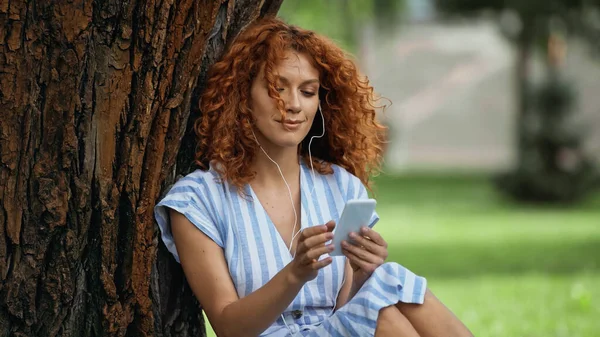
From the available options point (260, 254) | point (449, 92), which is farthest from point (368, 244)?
point (449, 92)

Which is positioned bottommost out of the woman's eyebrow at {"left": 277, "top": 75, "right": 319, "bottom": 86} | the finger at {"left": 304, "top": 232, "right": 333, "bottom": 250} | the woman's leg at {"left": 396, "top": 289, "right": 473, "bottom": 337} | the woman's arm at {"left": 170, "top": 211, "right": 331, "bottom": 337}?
the woman's leg at {"left": 396, "top": 289, "right": 473, "bottom": 337}

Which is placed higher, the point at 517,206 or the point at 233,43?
the point at 233,43

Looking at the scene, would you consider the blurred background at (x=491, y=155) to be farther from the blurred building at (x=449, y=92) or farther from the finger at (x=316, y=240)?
the finger at (x=316, y=240)

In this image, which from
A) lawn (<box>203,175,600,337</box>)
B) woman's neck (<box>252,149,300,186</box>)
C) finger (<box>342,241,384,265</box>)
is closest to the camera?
finger (<box>342,241,384,265</box>)

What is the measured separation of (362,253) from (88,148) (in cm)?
90

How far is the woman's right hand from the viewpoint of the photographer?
3162 mm

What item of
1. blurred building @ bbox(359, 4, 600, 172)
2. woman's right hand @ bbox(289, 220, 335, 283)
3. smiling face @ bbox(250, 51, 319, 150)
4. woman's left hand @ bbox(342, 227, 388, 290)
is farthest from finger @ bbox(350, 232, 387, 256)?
blurred building @ bbox(359, 4, 600, 172)

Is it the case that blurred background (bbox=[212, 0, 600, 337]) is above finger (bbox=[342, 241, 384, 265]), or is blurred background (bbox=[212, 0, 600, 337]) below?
below

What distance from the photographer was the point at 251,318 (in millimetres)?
3346

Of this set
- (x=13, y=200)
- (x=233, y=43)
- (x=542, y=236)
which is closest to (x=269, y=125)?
(x=233, y=43)

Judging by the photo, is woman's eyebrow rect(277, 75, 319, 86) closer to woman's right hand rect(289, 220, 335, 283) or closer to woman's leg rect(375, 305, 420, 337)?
woman's right hand rect(289, 220, 335, 283)

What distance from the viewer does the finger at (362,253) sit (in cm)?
338

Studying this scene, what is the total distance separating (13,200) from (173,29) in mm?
715

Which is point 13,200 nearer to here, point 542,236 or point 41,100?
point 41,100
